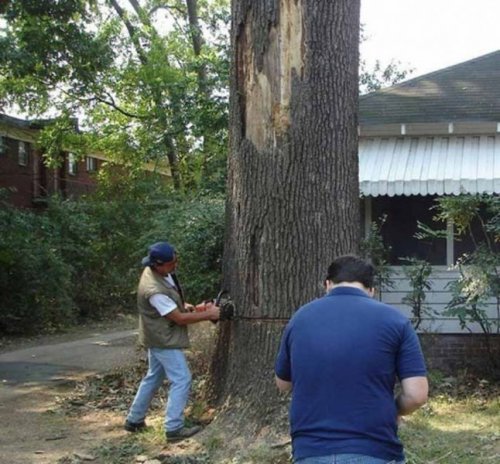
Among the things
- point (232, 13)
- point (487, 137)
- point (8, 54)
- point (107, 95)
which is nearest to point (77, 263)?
point (8, 54)

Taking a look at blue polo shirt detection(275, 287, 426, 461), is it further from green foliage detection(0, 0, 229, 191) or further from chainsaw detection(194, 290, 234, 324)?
green foliage detection(0, 0, 229, 191)

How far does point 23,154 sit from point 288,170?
975 inches

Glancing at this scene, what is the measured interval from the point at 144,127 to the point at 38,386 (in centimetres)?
1707

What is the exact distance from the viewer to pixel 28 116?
2781 cm

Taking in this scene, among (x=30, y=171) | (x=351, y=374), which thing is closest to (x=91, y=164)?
(x=30, y=171)

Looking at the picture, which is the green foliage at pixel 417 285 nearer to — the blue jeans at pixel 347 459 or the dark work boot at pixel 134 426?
the dark work boot at pixel 134 426

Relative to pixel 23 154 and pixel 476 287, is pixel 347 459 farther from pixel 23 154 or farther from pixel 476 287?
pixel 23 154

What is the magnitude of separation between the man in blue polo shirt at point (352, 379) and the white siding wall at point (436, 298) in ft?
22.3

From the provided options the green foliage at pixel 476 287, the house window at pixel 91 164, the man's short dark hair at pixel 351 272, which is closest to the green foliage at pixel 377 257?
the green foliage at pixel 476 287

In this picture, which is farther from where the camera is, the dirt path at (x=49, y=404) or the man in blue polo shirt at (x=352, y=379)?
the dirt path at (x=49, y=404)

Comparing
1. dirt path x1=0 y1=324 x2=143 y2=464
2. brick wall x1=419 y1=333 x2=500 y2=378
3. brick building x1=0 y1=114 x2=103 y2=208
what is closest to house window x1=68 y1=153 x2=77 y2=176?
brick building x1=0 y1=114 x2=103 y2=208

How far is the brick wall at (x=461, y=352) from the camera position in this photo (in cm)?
984

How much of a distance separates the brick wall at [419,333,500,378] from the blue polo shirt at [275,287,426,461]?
6.71 m

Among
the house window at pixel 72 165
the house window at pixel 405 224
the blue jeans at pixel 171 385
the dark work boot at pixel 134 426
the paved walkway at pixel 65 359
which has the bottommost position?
the paved walkway at pixel 65 359
